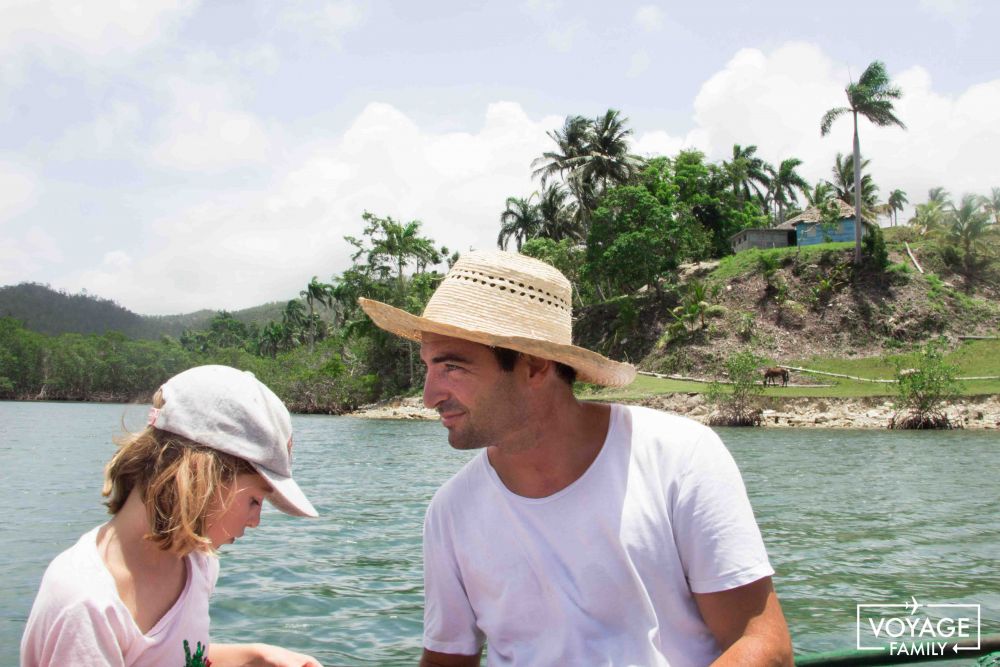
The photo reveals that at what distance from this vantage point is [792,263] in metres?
47.8

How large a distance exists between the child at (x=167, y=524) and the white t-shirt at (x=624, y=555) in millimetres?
622

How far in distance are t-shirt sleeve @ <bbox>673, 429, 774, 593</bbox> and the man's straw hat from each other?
474 millimetres

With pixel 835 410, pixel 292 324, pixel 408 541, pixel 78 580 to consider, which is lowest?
pixel 408 541

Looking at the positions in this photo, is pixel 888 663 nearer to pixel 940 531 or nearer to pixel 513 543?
pixel 513 543

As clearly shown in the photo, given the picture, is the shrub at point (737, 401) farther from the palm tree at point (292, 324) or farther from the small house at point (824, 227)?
the palm tree at point (292, 324)

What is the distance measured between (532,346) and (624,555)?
0.62 metres

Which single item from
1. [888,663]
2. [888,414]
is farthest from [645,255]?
[888,663]

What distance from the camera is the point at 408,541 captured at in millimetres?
10445

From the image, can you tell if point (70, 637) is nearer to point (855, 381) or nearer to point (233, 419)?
point (233, 419)

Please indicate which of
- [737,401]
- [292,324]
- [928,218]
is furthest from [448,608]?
[292,324]

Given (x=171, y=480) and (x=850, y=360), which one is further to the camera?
(x=850, y=360)

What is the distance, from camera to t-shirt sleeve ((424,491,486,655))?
8.26 feet

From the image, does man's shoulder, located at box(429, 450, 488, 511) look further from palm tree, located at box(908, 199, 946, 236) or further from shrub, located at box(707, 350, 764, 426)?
palm tree, located at box(908, 199, 946, 236)

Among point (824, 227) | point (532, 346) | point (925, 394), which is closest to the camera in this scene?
point (532, 346)
